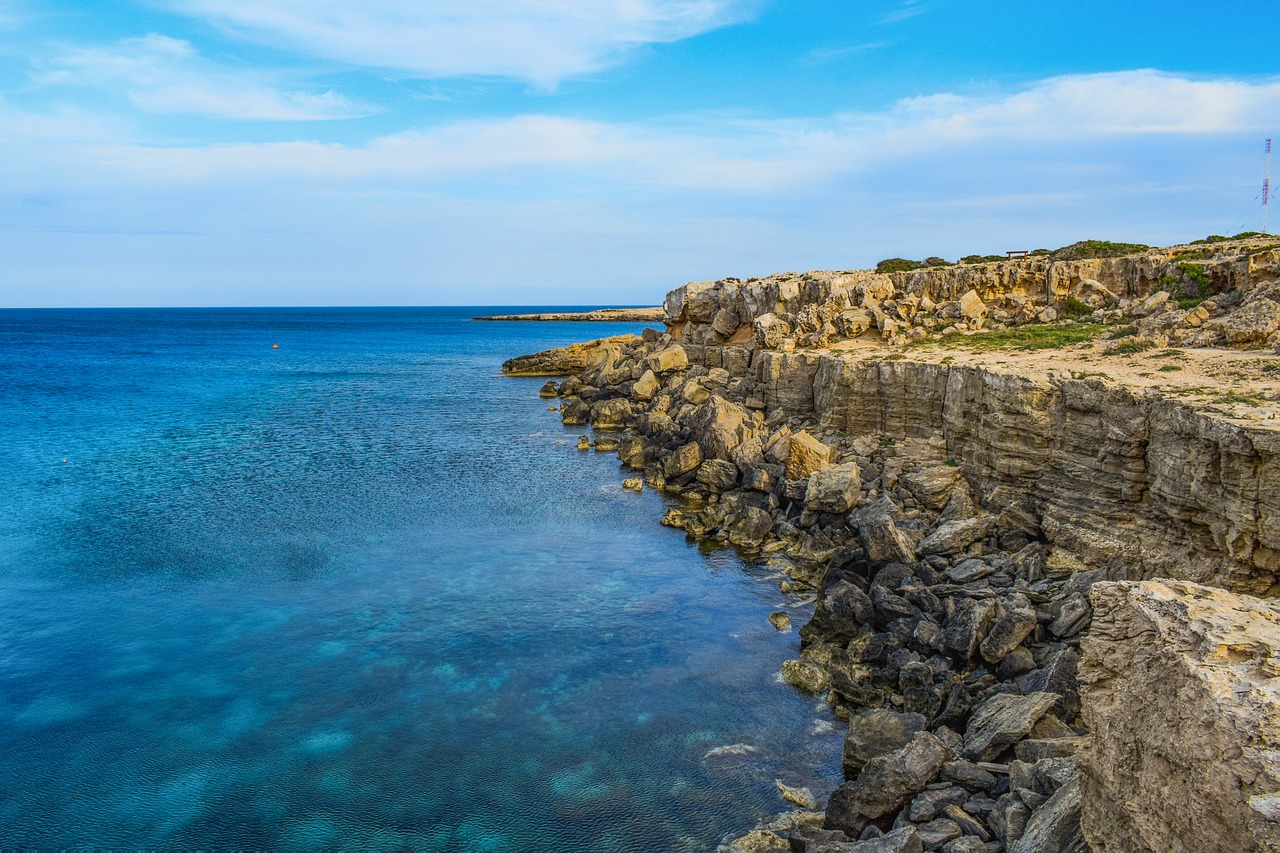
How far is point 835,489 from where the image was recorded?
103 ft

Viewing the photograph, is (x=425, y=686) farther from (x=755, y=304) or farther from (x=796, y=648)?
(x=755, y=304)

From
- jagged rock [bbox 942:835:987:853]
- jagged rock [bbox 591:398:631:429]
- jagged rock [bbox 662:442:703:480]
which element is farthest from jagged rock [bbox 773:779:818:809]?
jagged rock [bbox 591:398:631:429]

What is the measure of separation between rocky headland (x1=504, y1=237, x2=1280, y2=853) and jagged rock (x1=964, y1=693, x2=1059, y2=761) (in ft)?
0.22

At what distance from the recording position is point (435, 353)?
452 ft

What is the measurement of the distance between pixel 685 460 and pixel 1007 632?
23.7 meters

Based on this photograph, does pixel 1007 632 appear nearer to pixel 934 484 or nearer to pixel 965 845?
pixel 965 845

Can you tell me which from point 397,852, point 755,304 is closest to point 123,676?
point 397,852

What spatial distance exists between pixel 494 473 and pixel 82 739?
90.8 feet

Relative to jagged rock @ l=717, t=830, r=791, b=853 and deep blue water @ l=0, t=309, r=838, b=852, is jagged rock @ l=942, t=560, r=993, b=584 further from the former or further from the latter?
jagged rock @ l=717, t=830, r=791, b=853

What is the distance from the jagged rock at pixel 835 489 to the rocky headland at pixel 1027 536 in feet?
0.40

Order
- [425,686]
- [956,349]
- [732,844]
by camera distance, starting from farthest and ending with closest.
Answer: [956,349] → [425,686] → [732,844]

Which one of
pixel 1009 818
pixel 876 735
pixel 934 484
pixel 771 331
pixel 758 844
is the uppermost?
pixel 771 331

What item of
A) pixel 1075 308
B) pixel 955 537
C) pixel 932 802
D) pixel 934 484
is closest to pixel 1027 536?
pixel 955 537

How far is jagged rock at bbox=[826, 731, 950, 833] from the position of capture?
14.8 m
